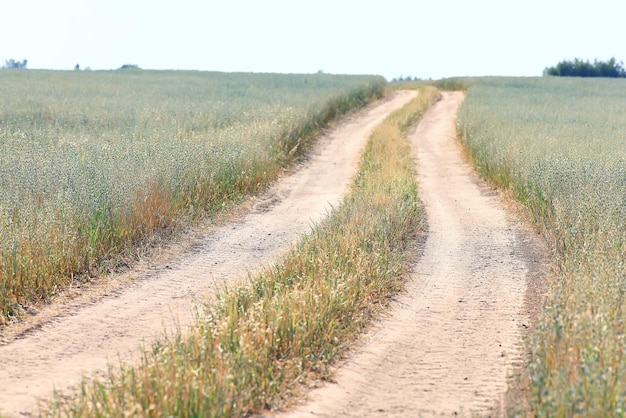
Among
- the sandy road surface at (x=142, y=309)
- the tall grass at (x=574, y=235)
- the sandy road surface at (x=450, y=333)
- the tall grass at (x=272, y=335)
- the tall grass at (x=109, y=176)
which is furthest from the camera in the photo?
the tall grass at (x=109, y=176)

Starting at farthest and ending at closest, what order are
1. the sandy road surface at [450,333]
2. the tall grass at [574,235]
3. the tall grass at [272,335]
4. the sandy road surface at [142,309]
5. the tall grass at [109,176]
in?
the tall grass at [109,176], the sandy road surface at [142,309], the sandy road surface at [450,333], the tall grass at [272,335], the tall grass at [574,235]

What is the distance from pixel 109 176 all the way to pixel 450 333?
5557 mm

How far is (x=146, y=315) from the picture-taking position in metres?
7.54

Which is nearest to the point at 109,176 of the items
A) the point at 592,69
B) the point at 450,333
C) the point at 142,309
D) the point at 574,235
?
the point at 142,309

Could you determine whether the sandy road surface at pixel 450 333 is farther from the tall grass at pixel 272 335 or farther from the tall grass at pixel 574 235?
the tall grass at pixel 574 235

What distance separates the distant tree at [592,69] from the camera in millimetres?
89250

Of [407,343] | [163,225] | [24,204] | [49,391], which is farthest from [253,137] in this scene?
[49,391]

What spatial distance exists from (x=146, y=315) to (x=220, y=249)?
123 inches

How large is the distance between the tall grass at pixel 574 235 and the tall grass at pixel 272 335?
1.65 metres

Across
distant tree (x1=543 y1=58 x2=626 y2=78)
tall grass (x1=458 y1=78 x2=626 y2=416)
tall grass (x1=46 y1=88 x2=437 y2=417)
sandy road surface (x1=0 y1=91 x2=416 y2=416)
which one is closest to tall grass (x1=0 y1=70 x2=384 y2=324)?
sandy road surface (x1=0 y1=91 x2=416 y2=416)

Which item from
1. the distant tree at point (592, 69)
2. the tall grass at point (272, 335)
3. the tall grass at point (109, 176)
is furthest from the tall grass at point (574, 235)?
the distant tree at point (592, 69)

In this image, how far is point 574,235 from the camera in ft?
29.8

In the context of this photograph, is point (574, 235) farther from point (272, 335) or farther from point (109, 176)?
point (109, 176)

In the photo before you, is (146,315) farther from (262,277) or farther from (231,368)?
(231,368)
